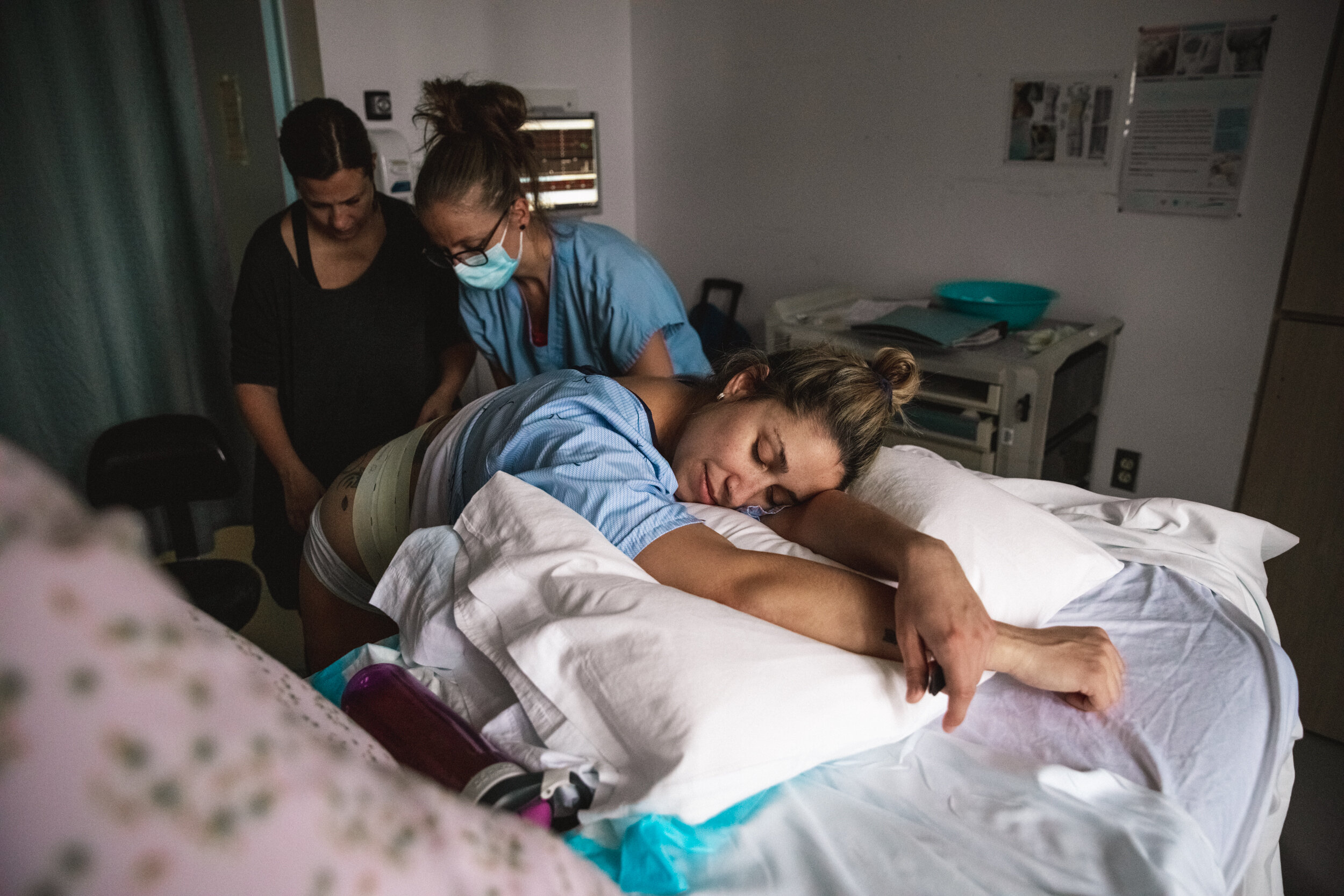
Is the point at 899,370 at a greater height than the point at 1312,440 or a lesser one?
greater

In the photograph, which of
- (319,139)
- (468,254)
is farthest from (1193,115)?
(319,139)

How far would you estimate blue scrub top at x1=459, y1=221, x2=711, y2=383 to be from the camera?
1758mm

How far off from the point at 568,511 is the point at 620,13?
3077 millimetres

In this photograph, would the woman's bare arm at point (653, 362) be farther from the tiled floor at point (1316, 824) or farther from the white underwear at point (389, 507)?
the tiled floor at point (1316, 824)

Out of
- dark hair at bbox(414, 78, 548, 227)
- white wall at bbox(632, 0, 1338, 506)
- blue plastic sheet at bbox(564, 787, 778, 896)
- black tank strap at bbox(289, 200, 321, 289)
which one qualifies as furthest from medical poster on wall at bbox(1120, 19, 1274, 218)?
blue plastic sheet at bbox(564, 787, 778, 896)

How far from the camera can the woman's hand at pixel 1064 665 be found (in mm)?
966

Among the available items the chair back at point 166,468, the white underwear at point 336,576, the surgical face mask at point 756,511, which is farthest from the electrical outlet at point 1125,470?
the chair back at point 166,468

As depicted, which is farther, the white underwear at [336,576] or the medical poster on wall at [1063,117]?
the medical poster on wall at [1063,117]

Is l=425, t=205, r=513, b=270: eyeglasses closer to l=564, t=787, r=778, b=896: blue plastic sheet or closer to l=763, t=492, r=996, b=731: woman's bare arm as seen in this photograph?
l=763, t=492, r=996, b=731: woman's bare arm

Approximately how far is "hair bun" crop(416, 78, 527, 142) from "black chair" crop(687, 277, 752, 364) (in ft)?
5.98

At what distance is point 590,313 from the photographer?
5.85ft

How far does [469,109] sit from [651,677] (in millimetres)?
1318

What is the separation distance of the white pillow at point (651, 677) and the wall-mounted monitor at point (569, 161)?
8.43ft

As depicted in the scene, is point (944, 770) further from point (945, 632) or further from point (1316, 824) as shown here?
point (1316, 824)
